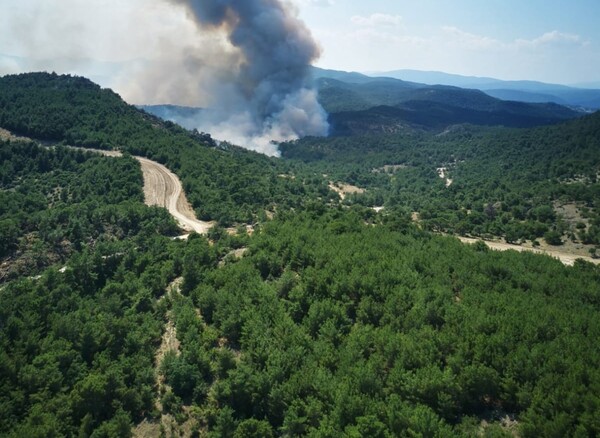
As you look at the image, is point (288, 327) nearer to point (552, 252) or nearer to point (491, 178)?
point (552, 252)

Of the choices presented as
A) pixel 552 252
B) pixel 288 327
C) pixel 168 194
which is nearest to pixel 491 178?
pixel 552 252

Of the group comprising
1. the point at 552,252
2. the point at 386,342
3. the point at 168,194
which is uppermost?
the point at 552,252

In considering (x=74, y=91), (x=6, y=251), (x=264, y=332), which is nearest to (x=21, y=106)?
(x=74, y=91)

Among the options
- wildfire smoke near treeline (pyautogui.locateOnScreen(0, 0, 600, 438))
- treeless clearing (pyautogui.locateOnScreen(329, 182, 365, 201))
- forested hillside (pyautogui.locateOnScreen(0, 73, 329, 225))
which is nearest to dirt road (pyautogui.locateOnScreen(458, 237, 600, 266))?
wildfire smoke near treeline (pyautogui.locateOnScreen(0, 0, 600, 438))

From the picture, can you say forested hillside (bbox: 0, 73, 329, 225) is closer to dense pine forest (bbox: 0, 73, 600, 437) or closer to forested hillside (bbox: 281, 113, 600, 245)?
dense pine forest (bbox: 0, 73, 600, 437)

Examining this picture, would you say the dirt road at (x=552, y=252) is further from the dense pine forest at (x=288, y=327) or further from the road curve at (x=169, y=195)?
the road curve at (x=169, y=195)

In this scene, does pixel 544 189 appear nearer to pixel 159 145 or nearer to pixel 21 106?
pixel 159 145
